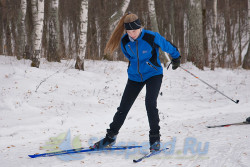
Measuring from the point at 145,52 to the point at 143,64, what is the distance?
180 millimetres

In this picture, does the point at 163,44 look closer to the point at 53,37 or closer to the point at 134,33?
the point at 134,33

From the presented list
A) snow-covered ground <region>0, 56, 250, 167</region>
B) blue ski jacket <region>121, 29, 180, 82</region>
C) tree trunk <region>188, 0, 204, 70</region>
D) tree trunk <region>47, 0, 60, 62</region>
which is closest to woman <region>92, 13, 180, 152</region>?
blue ski jacket <region>121, 29, 180, 82</region>

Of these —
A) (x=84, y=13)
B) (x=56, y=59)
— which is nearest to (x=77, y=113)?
(x=84, y=13)

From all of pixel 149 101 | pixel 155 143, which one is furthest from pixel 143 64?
pixel 155 143

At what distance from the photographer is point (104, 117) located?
662cm

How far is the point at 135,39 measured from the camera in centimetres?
379

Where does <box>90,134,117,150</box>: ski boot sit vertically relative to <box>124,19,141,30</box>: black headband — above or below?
below

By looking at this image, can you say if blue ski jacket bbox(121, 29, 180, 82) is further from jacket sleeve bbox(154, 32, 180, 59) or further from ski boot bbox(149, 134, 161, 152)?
ski boot bbox(149, 134, 161, 152)

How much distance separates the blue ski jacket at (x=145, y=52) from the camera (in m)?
3.78

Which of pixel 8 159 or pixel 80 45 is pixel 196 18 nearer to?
pixel 80 45

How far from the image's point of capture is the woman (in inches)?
149

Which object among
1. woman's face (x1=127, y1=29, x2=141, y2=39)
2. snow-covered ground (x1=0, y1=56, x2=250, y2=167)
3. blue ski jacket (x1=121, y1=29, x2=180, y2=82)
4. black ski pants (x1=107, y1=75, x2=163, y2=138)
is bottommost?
snow-covered ground (x1=0, y1=56, x2=250, y2=167)

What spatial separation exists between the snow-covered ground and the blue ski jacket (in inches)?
45.5

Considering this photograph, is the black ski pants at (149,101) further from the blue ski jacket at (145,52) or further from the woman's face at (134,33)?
the woman's face at (134,33)
